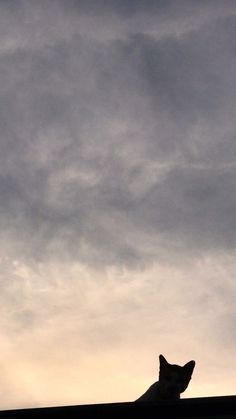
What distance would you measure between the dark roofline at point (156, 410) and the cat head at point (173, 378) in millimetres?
3128

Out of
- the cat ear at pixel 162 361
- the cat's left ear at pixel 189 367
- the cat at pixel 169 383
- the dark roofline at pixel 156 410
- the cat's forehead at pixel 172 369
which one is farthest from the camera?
the cat ear at pixel 162 361

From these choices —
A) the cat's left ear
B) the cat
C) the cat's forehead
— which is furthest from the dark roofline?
the cat's left ear

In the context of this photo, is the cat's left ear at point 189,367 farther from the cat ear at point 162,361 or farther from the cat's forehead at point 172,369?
the cat ear at point 162,361

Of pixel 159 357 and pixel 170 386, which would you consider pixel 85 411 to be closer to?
pixel 170 386

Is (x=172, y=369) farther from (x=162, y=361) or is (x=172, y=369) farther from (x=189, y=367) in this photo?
(x=162, y=361)

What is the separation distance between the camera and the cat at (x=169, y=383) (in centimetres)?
1312

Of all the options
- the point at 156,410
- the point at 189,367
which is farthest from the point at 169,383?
the point at 156,410

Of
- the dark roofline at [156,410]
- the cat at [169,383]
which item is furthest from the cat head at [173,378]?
the dark roofline at [156,410]

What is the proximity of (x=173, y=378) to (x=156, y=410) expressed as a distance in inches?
149

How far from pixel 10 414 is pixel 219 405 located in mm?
3831

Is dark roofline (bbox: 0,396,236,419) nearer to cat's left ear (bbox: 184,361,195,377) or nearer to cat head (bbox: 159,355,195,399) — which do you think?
cat head (bbox: 159,355,195,399)

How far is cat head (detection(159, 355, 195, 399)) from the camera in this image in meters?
13.2

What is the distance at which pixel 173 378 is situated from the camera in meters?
13.6

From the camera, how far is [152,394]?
13172mm
